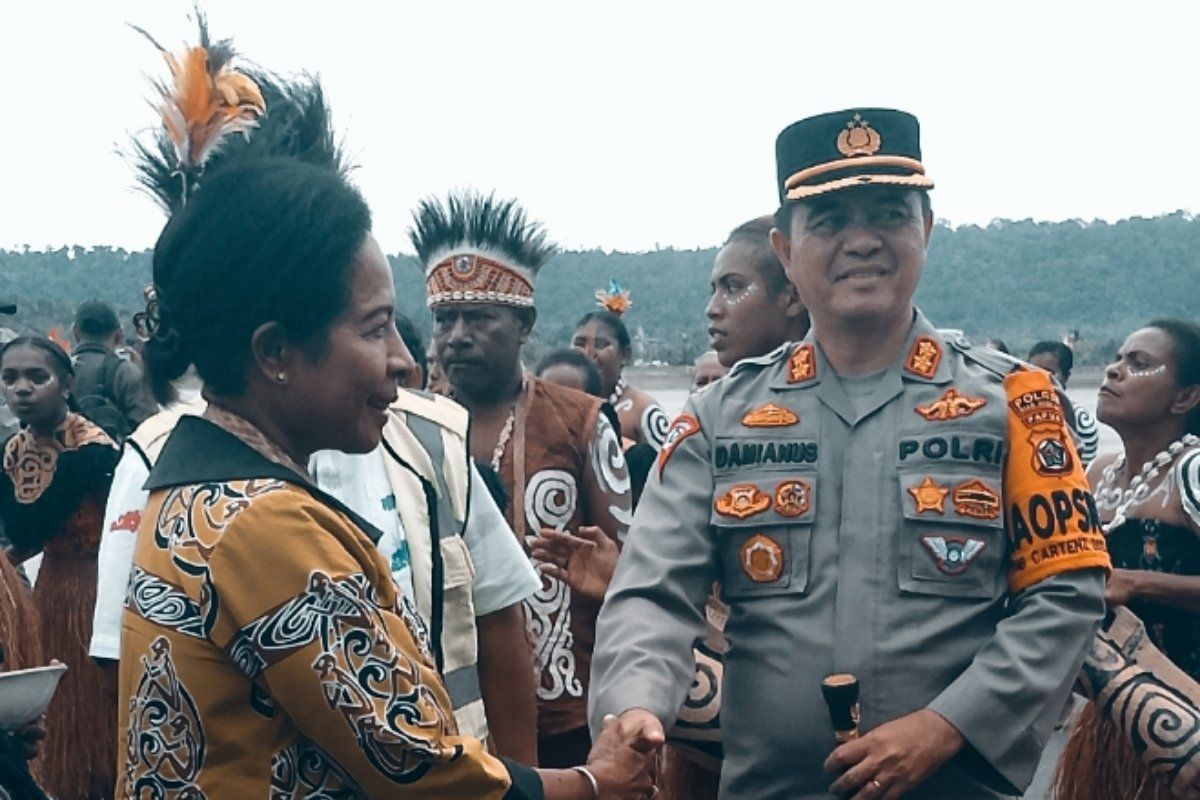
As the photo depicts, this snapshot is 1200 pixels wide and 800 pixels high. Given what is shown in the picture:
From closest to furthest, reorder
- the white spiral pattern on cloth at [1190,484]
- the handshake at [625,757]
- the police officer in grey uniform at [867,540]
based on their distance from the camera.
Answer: the handshake at [625,757]
the police officer in grey uniform at [867,540]
the white spiral pattern on cloth at [1190,484]

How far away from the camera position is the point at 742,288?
4.83 m

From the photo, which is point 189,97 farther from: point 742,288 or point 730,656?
point 742,288

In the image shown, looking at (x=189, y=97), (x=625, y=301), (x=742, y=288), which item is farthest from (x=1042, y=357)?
(x=189, y=97)

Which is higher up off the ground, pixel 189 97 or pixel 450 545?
pixel 189 97

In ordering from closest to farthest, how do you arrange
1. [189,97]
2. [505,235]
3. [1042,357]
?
[189,97] → [505,235] → [1042,357]

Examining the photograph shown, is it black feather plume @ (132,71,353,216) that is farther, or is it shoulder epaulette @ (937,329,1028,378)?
shoulder epaulette @ (937,329,1028,378)

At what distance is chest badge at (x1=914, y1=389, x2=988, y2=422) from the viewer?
9.80 ft

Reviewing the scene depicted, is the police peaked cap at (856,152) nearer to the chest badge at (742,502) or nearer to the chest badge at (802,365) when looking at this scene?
the chest badge at (802,365)

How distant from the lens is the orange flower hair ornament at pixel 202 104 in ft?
8.94

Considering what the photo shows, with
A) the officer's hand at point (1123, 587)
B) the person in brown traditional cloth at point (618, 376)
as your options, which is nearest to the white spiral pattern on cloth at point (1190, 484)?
the officer's hand at point (1123, 587)

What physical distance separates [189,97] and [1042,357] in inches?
394

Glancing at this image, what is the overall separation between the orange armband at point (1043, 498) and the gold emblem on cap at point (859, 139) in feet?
1.82

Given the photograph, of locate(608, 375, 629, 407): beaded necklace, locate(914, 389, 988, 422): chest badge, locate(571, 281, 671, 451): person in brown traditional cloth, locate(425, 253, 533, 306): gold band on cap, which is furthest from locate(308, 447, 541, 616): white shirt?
locate(608, 375, 629, 407): beaded necklace

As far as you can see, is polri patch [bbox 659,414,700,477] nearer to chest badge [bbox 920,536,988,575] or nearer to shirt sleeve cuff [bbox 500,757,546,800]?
chest badge [bbox 920,536,988,575]
